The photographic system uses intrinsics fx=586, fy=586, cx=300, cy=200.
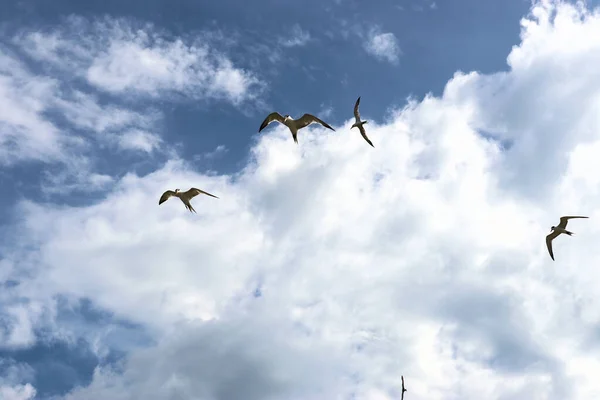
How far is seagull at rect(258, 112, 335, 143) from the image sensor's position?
5999 centimetres

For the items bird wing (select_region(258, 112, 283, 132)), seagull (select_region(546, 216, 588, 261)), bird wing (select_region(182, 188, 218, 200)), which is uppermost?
bird wing (select_region(258, 112, 283, 132))

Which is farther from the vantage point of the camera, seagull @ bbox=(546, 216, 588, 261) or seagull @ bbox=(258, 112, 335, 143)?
seagull @ bbox=(546, 216, 588, 261)

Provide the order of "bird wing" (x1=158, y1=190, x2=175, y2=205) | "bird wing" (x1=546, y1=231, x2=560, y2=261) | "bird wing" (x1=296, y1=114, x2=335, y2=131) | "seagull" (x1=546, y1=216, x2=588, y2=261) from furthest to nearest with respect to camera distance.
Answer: "bird wing" (x1=546, y1=231, x2=560, y2=261), "seagull" (x1=546, y1=216, x2=588, y2=261), "bird wing" (x1=158, y1=190, x2=175, y2=205), "bird wing" (x1=296, y1=114, x2=335, y2=131)

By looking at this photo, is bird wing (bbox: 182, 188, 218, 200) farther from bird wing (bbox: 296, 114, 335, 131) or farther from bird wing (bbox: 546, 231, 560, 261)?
bird wing (bbox: 546, 231, 560, 261)

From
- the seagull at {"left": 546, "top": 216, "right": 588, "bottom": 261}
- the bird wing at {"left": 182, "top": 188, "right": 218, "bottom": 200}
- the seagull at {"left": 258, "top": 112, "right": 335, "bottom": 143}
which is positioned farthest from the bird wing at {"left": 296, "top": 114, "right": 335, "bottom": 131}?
the seagull at {"left": 546, "top": 216, "right": 588, "bottom": 261}

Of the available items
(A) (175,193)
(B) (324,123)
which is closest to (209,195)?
(A) (175,193)

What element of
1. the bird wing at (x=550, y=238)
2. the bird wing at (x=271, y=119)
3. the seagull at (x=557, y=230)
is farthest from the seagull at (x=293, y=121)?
the bird wing at (x=550, y=238)

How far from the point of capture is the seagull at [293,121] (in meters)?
60.0

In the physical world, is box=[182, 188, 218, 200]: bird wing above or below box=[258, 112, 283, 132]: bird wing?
below

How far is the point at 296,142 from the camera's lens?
60156 millimetres

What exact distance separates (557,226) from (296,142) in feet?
119

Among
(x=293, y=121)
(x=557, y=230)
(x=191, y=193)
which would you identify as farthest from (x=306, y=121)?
(x=557, y=230)

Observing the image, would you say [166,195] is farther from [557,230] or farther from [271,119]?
[557,230]

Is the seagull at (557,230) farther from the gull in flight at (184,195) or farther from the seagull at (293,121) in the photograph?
the gull in flight at (184,195)
